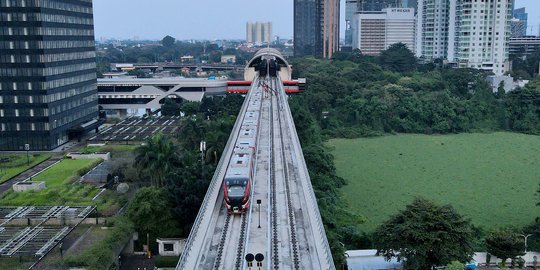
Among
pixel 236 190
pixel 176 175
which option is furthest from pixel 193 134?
pixel 236 190

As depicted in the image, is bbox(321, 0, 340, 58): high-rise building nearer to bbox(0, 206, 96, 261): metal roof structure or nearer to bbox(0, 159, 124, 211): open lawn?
bbox(0, 159, 124, 211): open lawn

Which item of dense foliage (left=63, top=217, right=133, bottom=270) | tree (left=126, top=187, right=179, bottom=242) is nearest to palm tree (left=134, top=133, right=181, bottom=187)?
tree (left=126, top=187, right=179, bottom=242)

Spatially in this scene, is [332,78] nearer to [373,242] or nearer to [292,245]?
[373,242]

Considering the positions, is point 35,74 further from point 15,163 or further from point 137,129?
point 137,129

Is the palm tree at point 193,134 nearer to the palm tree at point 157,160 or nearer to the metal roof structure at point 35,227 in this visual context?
the palm tree at point 157,160

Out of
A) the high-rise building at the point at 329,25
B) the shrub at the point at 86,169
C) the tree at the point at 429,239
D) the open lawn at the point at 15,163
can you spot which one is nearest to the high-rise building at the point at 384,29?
the high-rise building at the point at 329,25

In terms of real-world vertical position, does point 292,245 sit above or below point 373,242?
above

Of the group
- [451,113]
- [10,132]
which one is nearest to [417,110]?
[451,113]
